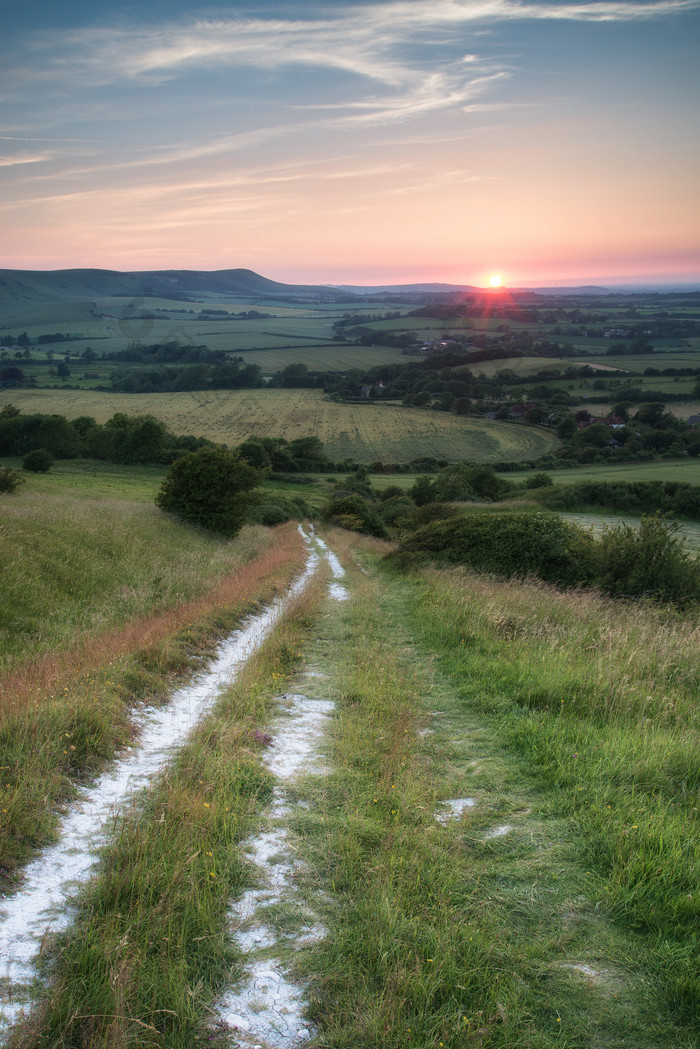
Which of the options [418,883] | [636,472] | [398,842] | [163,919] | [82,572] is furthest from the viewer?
[636,472]

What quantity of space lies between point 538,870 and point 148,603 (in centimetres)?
930

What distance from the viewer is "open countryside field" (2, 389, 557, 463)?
86625 mm

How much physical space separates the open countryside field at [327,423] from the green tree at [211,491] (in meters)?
52.6

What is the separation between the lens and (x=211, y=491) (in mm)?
28891

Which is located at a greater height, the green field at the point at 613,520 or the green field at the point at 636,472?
the green field at the point at 636,472

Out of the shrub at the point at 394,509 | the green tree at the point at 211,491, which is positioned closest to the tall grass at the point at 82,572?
the green tree at the point at 211,491

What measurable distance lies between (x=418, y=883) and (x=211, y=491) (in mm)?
26355

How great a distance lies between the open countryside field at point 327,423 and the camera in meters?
86.6

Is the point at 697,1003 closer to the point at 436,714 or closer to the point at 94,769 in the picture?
the point at 436,714

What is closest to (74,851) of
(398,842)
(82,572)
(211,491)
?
(398,842)

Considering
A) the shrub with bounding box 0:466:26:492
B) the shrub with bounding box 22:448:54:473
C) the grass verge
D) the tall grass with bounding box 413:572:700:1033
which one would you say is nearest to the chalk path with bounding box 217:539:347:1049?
the grass verge

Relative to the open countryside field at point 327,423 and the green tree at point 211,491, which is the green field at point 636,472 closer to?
the open countryside field at point 327,423

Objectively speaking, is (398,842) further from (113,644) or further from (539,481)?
(539,481)

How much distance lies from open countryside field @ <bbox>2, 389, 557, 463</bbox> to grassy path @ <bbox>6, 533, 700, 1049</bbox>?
253 ft
